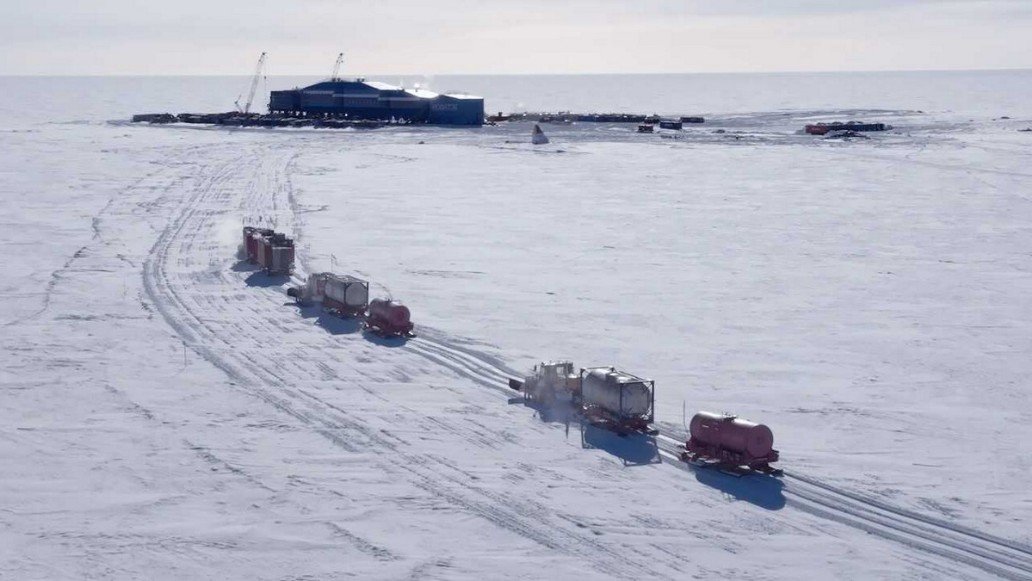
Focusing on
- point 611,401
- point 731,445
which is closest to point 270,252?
point 611,401

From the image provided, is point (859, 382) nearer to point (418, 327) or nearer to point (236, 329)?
point (418, 327)

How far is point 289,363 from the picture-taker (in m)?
29.9

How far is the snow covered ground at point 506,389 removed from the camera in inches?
742

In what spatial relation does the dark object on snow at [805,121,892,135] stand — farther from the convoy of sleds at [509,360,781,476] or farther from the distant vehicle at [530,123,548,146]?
the convoy of sleds at [509,360,781,476]

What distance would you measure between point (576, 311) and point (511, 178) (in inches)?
1569

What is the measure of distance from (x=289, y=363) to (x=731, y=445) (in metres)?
13.5

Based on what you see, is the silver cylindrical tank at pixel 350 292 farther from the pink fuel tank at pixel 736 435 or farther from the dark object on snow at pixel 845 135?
the dark object on snow at pixel 845 135

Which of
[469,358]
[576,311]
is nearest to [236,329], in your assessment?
[469,358]

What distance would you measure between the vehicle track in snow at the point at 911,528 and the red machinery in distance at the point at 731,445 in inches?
28.0

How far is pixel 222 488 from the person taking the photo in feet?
69.3

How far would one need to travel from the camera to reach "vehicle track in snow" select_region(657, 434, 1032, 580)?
18.1 metres

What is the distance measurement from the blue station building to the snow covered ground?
73.1 meters

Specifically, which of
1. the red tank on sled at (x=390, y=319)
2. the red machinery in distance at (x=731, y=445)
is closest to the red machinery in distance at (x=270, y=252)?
the red tank on sled at (x=390, y=319)

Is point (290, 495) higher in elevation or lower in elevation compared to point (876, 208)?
lower
